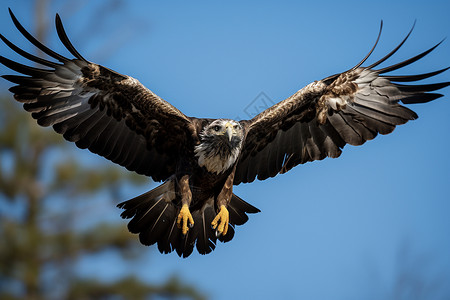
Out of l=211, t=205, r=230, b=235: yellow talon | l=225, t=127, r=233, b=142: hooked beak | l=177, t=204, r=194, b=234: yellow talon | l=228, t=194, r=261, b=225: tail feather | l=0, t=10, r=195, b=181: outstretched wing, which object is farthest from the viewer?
l=228, t=194, r=261, b=225: tail feather

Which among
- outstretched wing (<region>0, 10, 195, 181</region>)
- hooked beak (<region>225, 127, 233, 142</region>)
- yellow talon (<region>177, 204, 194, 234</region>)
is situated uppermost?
outstretched wing (<region>0, 10, 195, 181</region>)

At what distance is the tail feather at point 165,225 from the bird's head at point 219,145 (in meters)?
0.77

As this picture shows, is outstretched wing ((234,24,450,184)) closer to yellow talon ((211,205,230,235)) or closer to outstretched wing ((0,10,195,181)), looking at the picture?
yellow talon ((211,205,230,235))

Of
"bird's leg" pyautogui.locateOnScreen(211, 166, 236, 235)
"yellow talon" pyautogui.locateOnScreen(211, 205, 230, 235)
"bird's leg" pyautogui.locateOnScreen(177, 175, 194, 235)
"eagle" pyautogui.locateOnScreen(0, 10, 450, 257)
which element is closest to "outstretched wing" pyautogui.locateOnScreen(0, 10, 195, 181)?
"eagle" pyautogui.locateOnScreen(0, 10, 450, 257)

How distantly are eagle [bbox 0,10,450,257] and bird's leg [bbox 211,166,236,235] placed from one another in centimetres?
1

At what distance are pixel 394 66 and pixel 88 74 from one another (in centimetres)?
394

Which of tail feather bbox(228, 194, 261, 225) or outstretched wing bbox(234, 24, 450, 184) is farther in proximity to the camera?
tail feather bbox(228, 194, 261, 225)

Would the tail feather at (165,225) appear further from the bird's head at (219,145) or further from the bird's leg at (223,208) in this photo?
the bird's head at (219,145)

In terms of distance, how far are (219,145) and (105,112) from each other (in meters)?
1.61

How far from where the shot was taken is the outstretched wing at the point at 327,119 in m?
9.57

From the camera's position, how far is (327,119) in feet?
32.7

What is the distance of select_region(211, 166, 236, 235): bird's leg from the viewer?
931 cm

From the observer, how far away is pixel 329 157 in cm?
994

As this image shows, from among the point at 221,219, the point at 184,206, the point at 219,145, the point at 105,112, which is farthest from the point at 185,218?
the point at 105,112
